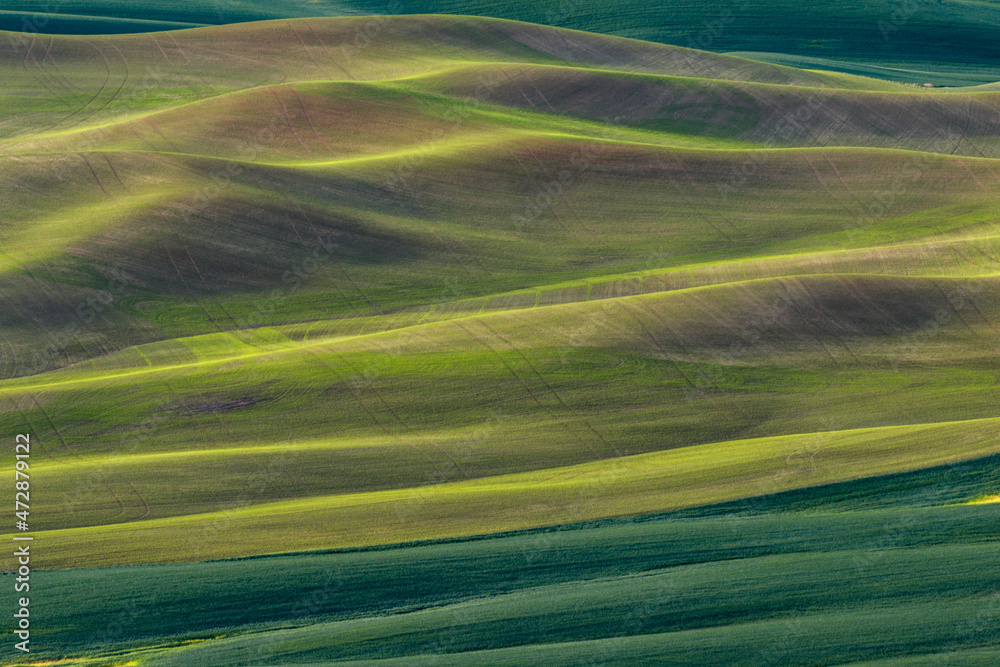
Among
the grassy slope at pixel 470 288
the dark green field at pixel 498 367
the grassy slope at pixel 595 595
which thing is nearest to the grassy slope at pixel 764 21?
the dark green field at pixel 498 367

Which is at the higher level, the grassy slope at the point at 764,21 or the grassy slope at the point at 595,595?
the grassy slope at the point at 764,21

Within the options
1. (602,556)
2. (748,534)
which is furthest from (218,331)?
(748,534)

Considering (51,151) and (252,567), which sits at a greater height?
(51,151)

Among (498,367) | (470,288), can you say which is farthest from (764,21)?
(498,367)

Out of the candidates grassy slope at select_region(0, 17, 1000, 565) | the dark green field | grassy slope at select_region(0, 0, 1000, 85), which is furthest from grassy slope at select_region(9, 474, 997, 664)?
grassy slope at select_region(0, 0, 1000, 85)

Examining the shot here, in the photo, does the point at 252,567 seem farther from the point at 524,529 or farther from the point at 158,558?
the point at 524,529

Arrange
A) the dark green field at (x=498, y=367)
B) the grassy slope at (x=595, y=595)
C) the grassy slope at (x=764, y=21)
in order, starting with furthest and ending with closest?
the grassy slope at (x=764, y=21) < the dark green field at (x=498, y=367) < the grassy slope at (x=595, y=595)

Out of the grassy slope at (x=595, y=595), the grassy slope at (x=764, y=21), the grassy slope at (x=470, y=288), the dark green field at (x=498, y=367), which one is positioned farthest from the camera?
the grassy slope at (x=764, y=21)

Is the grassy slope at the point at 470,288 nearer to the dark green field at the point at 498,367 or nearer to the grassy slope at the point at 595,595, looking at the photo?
the dark green field at the point at 498,367
